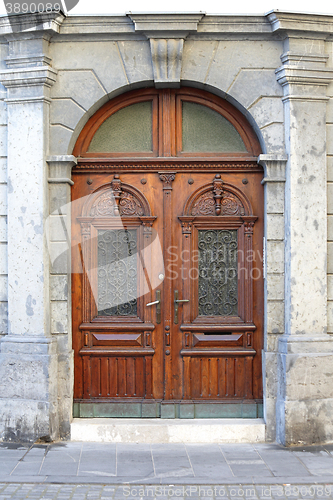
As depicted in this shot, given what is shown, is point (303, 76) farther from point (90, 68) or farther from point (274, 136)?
point (90, 68)

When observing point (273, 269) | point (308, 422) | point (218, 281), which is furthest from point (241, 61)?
point (308, 422)

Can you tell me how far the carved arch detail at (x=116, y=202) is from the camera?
5.83 m

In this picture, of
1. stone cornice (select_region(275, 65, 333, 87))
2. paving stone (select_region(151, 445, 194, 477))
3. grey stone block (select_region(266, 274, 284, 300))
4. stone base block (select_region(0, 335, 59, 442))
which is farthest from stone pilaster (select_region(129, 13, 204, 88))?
paving stone (select_region(151, 445, 194, 477))

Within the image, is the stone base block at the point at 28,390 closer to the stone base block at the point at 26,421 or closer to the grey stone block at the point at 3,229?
the stone base block at the point at 26,421

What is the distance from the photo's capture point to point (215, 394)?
227 inches

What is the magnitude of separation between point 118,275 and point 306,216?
224 centimetres

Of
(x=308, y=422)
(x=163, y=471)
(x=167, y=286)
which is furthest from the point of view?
(x=167, y=286)

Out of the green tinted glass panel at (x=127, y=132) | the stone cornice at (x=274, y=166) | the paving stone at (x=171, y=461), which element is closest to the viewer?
the paving stone at (x=171, y=461)

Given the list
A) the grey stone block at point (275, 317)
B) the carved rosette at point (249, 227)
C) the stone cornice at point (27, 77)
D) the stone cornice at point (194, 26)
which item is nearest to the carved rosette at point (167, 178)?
the carved rosette at point (249, 227)

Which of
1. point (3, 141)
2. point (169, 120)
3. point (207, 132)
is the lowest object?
point (3, 141)

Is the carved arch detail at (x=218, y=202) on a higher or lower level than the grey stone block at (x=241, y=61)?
lower

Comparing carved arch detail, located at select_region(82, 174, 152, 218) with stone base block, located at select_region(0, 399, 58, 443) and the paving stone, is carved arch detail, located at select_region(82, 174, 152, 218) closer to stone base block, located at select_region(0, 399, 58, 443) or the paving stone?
stone base block, located at select_region(0, 399, 58, 443)

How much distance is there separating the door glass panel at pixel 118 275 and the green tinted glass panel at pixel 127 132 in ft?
3.25

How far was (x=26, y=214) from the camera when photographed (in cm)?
555
